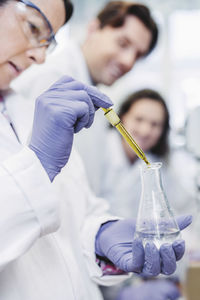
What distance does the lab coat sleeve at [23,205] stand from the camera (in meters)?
0.70

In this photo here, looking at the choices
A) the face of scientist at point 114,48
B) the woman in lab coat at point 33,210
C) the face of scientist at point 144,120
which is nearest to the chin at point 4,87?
the woman in lab coat at point 33,210

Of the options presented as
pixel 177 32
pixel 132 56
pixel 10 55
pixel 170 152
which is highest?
pixel 10 55

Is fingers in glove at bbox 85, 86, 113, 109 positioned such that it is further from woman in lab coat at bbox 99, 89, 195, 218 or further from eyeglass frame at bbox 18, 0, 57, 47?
woman in lab coat at bbox 99, 89, 195, 218

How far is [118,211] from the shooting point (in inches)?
87.5

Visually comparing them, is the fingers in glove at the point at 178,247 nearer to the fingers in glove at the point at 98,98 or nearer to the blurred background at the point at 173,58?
the fingers in glove at the point at 98,98

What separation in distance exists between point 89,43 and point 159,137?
37.2 inches

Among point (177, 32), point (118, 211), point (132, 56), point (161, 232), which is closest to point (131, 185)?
point (118, 211)

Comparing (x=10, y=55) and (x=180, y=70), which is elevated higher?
(x=10, y=55)

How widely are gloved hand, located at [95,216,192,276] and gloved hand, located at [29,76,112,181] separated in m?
0.26

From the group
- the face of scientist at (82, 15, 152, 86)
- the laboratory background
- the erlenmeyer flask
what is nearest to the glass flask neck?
the erlenmeyer flask

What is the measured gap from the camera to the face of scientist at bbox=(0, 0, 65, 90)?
2.97ft

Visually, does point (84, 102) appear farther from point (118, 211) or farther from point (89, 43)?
point (118, 211)

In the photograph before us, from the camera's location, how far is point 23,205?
71cm

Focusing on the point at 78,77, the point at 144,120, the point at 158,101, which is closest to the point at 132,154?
the point at 144,120
